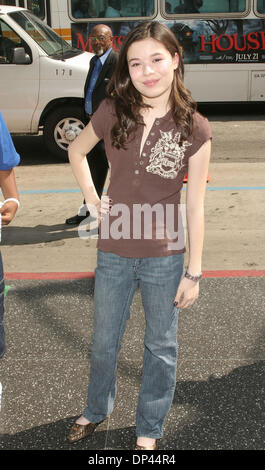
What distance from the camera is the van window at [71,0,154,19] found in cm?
1274

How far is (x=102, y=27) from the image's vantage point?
592 centimetres

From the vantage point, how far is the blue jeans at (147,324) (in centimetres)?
278

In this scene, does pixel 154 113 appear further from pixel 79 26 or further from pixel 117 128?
pixel 79 26

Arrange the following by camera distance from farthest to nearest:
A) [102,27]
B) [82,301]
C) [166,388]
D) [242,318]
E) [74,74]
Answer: [74,74]
[102,27]
[82,301]
[242,318]
[166,388]

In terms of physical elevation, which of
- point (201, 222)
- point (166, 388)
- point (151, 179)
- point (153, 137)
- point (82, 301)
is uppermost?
point (153, 137)

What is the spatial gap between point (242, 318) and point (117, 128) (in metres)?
2.29

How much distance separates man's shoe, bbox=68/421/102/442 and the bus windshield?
24.7ft

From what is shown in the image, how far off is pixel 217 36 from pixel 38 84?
4736 millimetres

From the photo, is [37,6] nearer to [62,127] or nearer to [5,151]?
[62,127]

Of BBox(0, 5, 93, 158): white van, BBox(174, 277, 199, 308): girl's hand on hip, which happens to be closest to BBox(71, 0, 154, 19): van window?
BBox(0, 5, 93, 158): white van

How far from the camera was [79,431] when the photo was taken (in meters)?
3.18

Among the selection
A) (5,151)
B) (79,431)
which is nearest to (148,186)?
(5,151)

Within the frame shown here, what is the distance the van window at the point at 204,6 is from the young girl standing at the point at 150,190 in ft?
35.0
